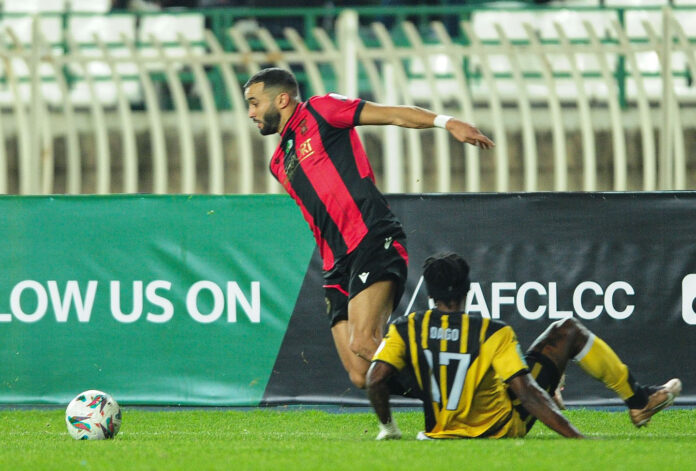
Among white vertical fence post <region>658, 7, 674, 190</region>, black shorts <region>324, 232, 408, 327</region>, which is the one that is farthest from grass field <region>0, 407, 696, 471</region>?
white vertical fence post <region>658, 7, 674, 190</region>

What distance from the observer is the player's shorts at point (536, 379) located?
17.4ft

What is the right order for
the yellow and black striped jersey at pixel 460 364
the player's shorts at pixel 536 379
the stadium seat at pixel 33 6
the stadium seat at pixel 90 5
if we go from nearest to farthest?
the yellow and black striped jersey at pixel 460 364 < the player's shorts at pixel 536 379 < the stadium seat at pixel 33 6 < the stadium seat at pixel 90 5

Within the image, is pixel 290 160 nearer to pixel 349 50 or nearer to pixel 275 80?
pixel 275 80

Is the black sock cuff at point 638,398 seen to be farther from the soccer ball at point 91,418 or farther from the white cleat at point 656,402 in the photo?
the soccer ball at point 91,418

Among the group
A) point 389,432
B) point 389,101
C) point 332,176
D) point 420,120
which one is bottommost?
point 389,432

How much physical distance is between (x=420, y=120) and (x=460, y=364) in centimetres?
131

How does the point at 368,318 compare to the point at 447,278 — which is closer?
the point at 447,278

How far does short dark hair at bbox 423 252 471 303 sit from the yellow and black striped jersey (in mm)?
81

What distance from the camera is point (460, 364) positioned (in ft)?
16.6

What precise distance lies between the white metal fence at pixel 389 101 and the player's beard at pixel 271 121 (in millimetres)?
3040

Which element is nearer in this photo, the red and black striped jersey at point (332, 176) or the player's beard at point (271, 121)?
the red and black striped jersey at point (332, 176)

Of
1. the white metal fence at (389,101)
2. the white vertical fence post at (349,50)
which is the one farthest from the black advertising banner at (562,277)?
the white vertical fence post at (349,50)

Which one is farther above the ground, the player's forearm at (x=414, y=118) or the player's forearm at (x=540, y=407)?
the player's forearm at (x=414, y=118)

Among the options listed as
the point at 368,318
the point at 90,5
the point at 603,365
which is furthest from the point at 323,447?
the point at 90,5
